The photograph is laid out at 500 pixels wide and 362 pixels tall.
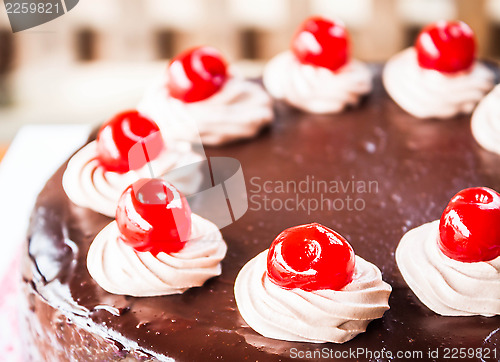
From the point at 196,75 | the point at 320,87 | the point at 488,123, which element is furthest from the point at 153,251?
the point at 488,123

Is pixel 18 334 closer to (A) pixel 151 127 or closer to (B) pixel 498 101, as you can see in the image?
(A) pixel 151 127

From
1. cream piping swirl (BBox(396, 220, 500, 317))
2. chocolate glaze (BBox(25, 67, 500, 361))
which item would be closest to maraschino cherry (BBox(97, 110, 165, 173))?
chocolate glaze (BBox(25, 67, 500, 361))

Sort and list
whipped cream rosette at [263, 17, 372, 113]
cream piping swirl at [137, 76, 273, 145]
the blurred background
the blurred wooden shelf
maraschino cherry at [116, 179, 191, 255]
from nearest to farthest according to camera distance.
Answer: maraschino cherry at [116, 179, 191, 255], cream piping swirl at [137, 76, 273, 145], whipped cream rosette at [263, 17, 372, 113], the blurred wooden shelf, the blurred background

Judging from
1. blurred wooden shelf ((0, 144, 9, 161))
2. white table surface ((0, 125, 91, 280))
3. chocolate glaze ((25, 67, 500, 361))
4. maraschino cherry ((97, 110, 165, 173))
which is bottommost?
blurred wooden shelf ((0, 144, 9, 161))

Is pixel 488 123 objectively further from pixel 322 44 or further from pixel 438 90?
pixel 322 44

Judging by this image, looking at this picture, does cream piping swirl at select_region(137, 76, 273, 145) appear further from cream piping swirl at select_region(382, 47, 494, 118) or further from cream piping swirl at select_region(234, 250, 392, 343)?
cream piping swirl at select_region(234, 250, 392, 343)

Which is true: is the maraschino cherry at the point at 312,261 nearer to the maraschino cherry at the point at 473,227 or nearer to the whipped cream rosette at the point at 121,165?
the maraschino cherry at the point at 473,227
